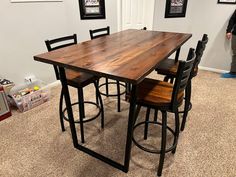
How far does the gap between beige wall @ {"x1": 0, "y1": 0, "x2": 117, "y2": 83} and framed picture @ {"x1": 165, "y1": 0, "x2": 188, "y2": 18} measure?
1.06 m

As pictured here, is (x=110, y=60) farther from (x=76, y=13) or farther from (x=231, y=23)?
(x=231, y=23)

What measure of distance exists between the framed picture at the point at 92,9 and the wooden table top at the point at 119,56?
1407mm

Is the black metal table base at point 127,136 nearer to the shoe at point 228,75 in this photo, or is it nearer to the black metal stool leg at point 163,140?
the black metal stool leg at point 163,140

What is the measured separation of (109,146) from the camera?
1.94m

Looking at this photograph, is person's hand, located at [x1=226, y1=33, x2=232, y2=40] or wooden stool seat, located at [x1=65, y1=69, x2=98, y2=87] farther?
person's hand, located at [x1=226, y1=33, x2=232, y2=40]

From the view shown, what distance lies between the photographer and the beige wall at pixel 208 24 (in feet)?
11.1

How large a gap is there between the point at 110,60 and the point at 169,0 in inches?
110

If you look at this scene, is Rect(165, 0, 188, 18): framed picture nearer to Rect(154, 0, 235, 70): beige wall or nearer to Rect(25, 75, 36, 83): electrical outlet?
Rect(154, 0, 235, 70): beige wall

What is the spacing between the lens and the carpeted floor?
1670mm

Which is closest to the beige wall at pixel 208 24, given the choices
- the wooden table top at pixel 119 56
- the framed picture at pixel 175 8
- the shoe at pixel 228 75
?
the framed picture at pixel 175 8

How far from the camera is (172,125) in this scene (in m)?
2.25

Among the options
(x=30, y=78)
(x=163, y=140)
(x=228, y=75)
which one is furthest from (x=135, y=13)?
(x=163, y=140)

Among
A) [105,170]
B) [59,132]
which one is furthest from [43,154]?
[105,170]

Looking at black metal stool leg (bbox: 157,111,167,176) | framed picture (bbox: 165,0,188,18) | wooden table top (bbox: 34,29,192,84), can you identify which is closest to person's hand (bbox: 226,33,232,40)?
framed picture (bbox: 165,0,188,18)
